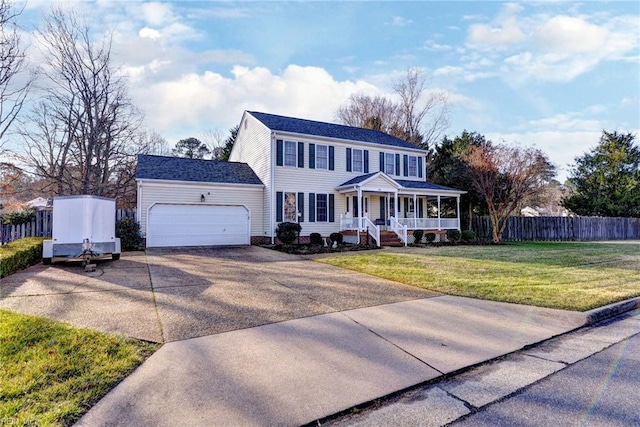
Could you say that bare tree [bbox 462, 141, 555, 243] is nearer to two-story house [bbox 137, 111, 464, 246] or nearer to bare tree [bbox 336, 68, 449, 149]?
two-story house [bbox 137, 111, 464, 246]

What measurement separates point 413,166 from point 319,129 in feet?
22.4

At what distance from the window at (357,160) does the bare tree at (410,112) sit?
1483 centimetres

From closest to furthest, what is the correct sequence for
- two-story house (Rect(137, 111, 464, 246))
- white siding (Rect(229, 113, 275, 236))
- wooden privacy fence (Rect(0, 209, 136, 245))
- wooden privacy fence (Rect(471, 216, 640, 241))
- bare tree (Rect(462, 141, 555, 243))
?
1. wooden privacy fence (Rect(0, 209, 136, 245))
2. two-story house (Rect(137, 111, 464, 246))
3. white siding (Rect(229, 113, 275, 236))
4. bare tree (Rect(462, 141, 555, 243))
5. wooden privacy fence (Rect(471, 216, 640, 241))

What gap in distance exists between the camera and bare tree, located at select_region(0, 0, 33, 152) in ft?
29.9

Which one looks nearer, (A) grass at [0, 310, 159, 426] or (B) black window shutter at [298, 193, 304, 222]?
(A) grass at [0, 310, 159, 426]

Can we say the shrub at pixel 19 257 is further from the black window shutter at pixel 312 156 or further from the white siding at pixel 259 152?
the black window shutter at pixel 312 156

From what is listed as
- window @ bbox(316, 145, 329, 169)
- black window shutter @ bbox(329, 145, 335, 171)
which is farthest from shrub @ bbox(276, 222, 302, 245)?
black window shutter @ bbox(329, 145, 335, 171)

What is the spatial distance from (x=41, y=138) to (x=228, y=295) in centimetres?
2287

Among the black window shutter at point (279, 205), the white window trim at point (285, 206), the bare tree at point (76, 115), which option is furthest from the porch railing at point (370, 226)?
the bare tree at point (76, 115)

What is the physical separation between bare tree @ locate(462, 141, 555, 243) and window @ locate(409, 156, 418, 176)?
3.30m

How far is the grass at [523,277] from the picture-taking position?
5953 millimetres

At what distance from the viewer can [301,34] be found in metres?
11.3

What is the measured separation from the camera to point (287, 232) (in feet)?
49.0

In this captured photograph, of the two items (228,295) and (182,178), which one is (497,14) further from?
(182,178)
